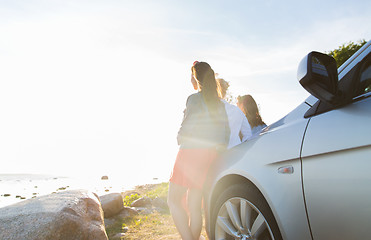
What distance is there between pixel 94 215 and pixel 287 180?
3.12 meters

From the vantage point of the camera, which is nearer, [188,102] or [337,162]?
[337,162]

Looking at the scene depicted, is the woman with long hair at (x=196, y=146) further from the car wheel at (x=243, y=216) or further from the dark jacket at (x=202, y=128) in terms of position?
the car wheel at (x=243, y=216)

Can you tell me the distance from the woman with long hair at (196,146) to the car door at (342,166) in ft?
3.99

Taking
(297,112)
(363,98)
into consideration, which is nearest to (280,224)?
(297,112)

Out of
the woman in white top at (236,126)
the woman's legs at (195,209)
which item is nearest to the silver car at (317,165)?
the woman in white top at (236,126)

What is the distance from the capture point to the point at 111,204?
19.4ft

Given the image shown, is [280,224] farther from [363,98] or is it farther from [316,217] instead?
[363,98]

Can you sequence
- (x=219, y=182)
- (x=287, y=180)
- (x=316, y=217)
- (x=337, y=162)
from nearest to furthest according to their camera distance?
(x=337, y=162), (x=316, y=217), (x=287, y=180), (x=219, y=182)

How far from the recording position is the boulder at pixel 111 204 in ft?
19.2

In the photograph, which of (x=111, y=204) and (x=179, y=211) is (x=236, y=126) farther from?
(x=111, y=204)

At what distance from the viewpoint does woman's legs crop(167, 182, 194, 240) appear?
2787 mm

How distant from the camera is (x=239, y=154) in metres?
2.17

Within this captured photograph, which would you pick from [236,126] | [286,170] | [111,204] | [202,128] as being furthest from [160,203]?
[286,170]

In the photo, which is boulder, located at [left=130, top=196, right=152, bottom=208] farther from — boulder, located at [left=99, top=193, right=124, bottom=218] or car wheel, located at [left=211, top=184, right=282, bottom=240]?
car wheel, located at [left=211, top=184, right=282, bottom=240]
